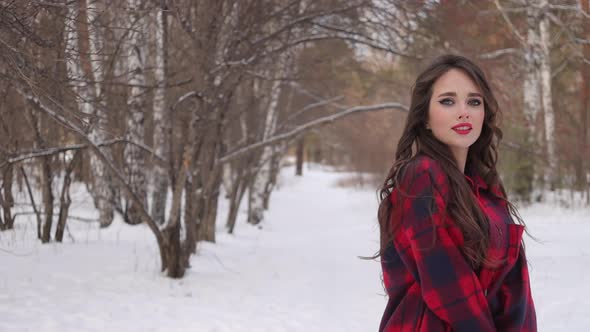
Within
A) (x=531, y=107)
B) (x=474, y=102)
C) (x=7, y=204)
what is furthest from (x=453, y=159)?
(x=531, y=107)

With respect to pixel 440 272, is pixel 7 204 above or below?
below

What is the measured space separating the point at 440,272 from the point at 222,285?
17.8ft

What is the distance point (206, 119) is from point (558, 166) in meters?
9.19

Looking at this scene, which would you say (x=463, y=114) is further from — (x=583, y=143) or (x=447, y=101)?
(x=583, y=143)

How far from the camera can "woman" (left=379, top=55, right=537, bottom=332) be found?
68.6 inches

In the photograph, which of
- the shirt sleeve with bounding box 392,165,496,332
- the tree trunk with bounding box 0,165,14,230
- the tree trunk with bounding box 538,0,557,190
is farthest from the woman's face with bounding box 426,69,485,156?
the tree trunk with bounding box 538,0,557,190

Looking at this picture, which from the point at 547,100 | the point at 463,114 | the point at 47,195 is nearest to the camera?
the point at 463,114

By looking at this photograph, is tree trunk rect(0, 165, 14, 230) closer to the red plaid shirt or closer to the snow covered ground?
the snow covered ground

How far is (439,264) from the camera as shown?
1.74 m

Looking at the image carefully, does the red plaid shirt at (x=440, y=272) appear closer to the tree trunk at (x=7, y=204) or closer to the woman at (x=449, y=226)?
the woman at (x=449, y=226)

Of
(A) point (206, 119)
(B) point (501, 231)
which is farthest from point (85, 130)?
(B) point (501, 231)

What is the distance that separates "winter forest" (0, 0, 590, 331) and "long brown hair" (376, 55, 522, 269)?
2.06m

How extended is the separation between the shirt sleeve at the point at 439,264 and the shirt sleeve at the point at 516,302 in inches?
3.1

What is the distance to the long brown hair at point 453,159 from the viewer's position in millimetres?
1803
